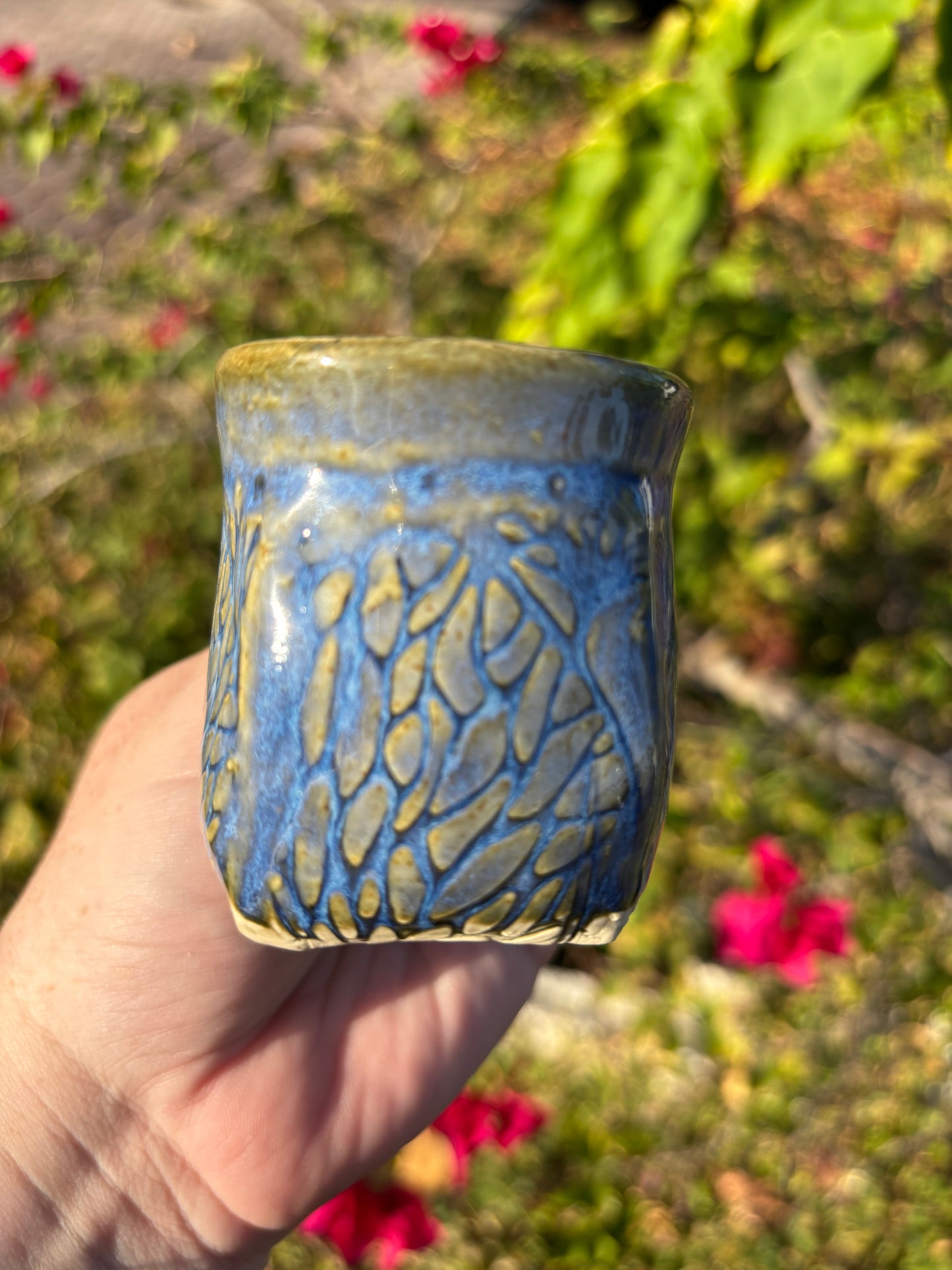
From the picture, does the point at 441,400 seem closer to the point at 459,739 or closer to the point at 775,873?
the point at 459,739

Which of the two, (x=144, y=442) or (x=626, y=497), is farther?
(x=144, y=442)

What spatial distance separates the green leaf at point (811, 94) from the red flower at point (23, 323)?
1518 mm

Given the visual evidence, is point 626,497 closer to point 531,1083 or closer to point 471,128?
point 531,1083

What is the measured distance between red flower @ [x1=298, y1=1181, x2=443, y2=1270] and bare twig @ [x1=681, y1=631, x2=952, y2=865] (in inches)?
46.7

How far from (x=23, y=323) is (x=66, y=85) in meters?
0.47

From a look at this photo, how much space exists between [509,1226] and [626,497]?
1.61 m

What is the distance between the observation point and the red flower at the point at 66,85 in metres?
1.81

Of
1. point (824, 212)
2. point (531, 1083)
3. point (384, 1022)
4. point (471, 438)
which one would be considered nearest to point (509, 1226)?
point (531, 1083)

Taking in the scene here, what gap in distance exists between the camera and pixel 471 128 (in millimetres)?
2529

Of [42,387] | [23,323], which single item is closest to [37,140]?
[23,323]

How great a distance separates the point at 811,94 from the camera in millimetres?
871

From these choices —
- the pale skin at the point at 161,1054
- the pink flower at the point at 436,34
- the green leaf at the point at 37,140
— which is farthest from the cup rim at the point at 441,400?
the pink flower at the point at 436,34

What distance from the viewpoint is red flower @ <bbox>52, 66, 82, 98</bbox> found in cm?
181

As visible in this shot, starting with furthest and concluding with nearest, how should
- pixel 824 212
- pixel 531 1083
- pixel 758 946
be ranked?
pixel 824 212
pixel 531 1083
pixel 758 946
